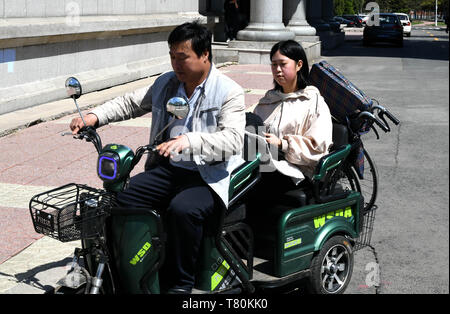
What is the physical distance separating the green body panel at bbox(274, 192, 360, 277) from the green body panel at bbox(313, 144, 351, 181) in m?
0.19

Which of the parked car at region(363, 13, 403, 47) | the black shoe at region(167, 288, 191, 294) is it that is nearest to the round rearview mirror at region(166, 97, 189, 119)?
the black shoe at region(167, 288, 191, 294)

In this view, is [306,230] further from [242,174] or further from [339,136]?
[339,136]

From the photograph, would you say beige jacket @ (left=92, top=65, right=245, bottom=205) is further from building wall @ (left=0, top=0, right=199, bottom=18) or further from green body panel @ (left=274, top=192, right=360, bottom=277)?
building wall @ (left=0, top=0, right=199, bottom=18)

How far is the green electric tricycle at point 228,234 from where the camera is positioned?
295cm

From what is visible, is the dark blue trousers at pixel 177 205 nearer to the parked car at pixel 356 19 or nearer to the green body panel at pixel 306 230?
the green body panel at pixel 306 230

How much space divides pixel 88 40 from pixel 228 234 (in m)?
10.2

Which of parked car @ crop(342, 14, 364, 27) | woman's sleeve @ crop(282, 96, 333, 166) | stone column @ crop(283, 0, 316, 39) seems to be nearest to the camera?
woman's sleeve @ crop(282, 96, 333, 166)

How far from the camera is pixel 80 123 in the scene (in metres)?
3.29

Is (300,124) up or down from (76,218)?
up

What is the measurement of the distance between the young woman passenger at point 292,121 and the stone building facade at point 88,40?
6807mm

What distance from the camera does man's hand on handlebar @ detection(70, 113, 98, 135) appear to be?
10.8 ft

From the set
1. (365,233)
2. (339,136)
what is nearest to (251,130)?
(339,136)
